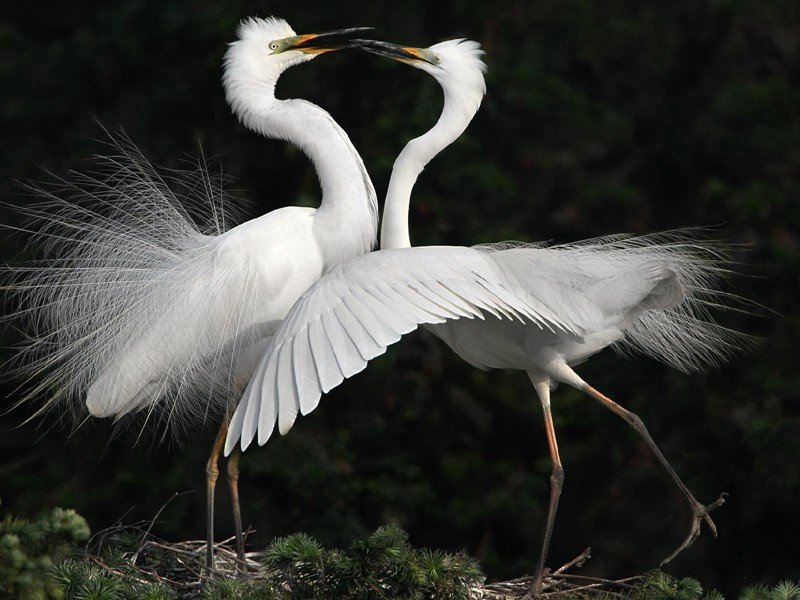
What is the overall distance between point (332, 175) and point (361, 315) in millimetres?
929

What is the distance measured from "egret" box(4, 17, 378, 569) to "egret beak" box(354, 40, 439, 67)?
145 millimetres

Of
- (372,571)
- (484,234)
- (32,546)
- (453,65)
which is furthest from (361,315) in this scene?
(484,234)

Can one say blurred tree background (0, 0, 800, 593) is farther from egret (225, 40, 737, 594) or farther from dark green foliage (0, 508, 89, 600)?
dark green foliage (0, 508, 89, 600)

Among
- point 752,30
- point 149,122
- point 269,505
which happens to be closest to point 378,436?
point 269,505

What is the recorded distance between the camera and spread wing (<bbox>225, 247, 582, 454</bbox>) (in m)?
2.42

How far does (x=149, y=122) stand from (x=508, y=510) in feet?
8.00

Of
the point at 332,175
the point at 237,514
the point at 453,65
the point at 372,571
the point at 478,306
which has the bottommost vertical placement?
the point at 237,514

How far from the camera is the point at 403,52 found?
135 inches

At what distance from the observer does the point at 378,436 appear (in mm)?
5074

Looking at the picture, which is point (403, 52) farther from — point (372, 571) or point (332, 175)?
point (372, 571)

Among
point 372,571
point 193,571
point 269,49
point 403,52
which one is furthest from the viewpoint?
point 269,49

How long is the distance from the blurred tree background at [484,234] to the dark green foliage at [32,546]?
2.68 metres

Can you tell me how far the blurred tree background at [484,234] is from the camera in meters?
4.77

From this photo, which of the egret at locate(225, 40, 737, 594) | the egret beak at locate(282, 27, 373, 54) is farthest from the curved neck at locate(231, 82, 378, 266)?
the egret beak at locate(282, 27, 373, 54)
